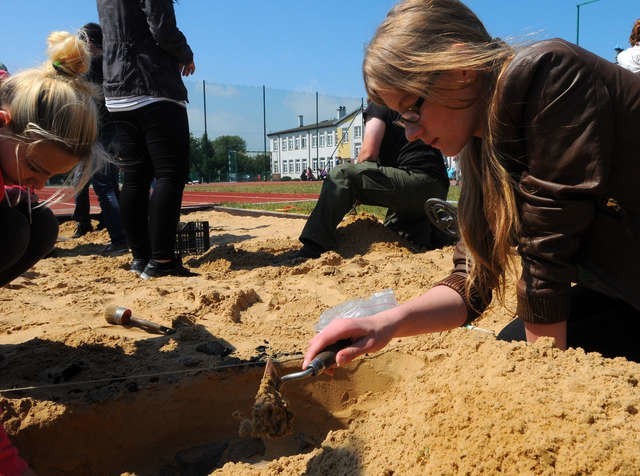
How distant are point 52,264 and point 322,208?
2.23 metres

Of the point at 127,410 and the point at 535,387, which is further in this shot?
the point at 127,410

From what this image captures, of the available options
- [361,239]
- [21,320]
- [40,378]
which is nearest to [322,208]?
[361,239]

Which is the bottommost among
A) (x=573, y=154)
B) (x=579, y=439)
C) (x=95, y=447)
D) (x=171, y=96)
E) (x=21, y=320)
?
(x=95, y=447)

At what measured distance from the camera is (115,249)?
194 inches

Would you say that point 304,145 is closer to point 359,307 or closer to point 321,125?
point 321,125

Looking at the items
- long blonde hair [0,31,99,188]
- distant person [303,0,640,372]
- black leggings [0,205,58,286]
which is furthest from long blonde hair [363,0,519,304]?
black leggings [0,205,58,286]

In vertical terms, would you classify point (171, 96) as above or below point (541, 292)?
above

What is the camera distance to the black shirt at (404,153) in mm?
4203

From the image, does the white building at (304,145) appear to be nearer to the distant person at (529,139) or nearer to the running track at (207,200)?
the running track at (207,200)

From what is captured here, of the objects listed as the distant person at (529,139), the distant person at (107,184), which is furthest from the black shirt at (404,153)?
the distant person at (529,139)

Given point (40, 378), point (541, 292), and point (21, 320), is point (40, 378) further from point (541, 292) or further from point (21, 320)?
point (541, 292)

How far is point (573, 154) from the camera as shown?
1338 mm

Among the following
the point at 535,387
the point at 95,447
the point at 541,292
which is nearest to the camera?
the point at 535,387

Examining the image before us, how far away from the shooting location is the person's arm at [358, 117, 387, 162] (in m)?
4.11
